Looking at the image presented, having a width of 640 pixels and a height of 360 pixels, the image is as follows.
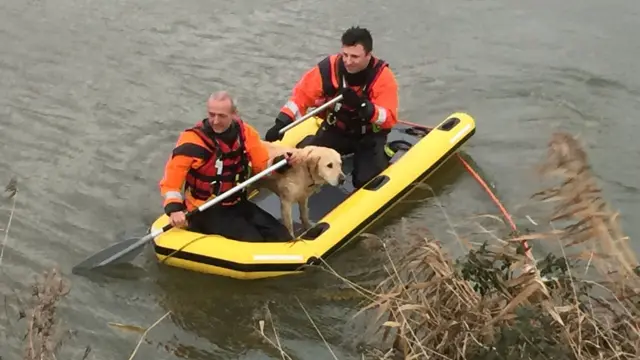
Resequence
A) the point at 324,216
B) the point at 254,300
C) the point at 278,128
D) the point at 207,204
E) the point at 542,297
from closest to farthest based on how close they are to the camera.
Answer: the point at 542,297 → the point at 207,204 → the point at 254,300 → the point at 324,216 → the point at 278,128

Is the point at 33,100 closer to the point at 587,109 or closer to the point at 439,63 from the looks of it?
the point at 439,63

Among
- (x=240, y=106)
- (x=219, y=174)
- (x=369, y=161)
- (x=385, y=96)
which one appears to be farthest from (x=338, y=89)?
(x=240, y=106)

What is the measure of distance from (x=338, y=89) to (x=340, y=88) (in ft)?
0.07

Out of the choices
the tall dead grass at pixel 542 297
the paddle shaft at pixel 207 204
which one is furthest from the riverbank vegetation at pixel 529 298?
the paddle shaft at pixel 207 204

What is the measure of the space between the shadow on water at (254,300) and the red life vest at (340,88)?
104 cm

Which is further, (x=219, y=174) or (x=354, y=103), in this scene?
(x=354, y=103)

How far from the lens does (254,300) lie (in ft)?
19.9

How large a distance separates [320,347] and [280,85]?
4299 mm

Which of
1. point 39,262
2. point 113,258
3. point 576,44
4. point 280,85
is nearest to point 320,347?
point 113,258

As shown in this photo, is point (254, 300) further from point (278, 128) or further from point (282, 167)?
point (278, 128)

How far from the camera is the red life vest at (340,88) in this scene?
264 inches

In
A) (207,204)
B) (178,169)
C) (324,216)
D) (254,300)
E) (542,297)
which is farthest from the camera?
(324,216)

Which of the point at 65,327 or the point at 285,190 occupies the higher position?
the point at 285,190

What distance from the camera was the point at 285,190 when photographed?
620 centimetres
